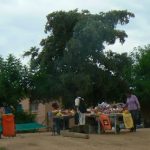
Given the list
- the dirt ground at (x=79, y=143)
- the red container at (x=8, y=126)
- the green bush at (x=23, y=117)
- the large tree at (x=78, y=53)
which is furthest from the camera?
the large tree at (x=78, y=53)

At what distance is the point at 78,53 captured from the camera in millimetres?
Result: 37312

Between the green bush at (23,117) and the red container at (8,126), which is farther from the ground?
the green bush at (23,117)

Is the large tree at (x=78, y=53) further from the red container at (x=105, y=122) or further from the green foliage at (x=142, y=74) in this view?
the red container at (x=105, y=122)

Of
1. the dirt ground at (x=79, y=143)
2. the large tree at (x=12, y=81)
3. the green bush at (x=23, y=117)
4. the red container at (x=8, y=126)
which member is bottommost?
the dirt ground at (x=79, y=143)

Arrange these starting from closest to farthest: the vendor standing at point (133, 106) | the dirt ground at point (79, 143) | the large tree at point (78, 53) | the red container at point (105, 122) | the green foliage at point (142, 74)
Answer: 1. the dirt ground at point (79, 143)
2. the red container at point (105, 122)
3. the vendor standing at point (133, 106)
4. the large tree at point (78, 53)
5. the green foliage at point (142, 74)

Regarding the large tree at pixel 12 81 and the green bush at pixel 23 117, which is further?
the green bush at pixel 23 117

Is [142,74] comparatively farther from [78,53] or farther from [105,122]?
[105,122]

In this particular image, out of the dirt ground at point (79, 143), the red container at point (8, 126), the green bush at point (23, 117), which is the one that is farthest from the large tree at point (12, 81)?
the dirt ground at point (79, 143)

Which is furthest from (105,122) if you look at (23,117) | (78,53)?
(78,53)

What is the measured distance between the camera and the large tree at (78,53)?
37.1m

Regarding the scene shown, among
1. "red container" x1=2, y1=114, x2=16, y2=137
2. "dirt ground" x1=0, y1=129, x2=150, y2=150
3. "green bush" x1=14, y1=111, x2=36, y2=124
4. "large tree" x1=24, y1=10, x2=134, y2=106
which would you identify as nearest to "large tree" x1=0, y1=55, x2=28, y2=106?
"green bush" x1=14, y1=111, x2=36, y2=124

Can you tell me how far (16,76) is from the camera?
31906 millimetres

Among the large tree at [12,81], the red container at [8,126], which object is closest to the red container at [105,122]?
the red container at [8,126]

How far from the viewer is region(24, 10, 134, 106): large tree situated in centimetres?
3706
